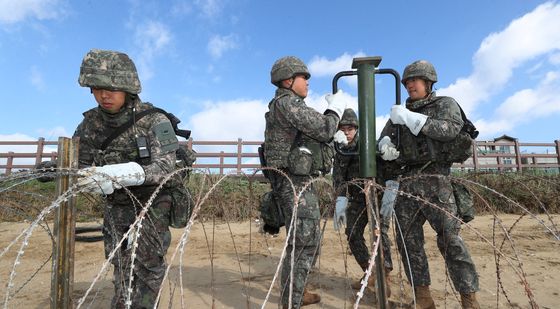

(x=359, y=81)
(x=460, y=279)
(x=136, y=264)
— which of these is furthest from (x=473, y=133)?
(x=136, y=264)

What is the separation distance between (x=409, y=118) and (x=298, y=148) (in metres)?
0.91

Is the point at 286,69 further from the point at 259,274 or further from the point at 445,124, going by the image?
the point at 259,274

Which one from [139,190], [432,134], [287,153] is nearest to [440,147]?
[432,134]

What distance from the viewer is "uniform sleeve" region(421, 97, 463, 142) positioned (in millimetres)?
2787

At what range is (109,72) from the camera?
7.84 feet

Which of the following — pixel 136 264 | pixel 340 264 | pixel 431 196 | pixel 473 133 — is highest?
pixel 473 133

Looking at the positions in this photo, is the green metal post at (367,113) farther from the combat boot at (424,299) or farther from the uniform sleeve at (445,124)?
the combat boot at (424,299)

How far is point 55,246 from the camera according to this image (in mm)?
1820

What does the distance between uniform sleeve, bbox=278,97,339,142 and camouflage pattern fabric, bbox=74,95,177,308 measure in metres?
0.87

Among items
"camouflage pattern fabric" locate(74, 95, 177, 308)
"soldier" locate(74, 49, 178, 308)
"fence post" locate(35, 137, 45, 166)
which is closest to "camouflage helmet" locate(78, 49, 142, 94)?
"soldier" locate(74, 49, 178, 308)

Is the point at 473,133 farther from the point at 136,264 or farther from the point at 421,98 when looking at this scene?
the point at 136,264

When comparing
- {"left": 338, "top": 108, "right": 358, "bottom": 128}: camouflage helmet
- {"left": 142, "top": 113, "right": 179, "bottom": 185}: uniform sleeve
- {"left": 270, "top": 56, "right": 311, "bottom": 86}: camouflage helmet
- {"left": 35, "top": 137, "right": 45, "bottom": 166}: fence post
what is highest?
{"left": 35, "top": 137, "right": 45, "bottom": 166}: fence post

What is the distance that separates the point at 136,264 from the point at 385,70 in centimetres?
195

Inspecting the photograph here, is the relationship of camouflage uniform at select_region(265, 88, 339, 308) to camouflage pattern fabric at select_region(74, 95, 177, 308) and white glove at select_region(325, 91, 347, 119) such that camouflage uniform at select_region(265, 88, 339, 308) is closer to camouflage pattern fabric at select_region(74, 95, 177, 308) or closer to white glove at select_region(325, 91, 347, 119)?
white glove at select_region(325, 91, 347, 119)
